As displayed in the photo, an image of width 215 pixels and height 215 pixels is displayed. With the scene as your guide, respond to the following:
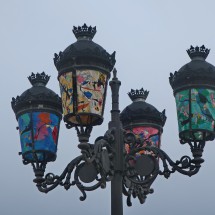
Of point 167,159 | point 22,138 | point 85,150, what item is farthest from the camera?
point 22,138

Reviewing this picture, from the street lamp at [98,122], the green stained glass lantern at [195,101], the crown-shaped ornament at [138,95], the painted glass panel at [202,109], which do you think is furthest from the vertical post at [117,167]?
the crown-shaped ornament at [138,95]

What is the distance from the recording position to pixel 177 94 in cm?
750

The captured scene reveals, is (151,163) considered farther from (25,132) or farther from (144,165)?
(25,132)

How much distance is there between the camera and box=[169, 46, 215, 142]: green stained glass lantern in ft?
23.7

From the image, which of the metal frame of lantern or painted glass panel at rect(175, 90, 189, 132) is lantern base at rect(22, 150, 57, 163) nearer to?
the metal frame of lantern

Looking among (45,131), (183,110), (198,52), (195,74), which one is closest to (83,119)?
(45,131)

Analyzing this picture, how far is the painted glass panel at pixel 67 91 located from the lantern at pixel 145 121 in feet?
5.43

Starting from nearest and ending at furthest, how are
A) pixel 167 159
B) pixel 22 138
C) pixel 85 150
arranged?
pixel 85 150, pixel 167 159, pixel 22 138

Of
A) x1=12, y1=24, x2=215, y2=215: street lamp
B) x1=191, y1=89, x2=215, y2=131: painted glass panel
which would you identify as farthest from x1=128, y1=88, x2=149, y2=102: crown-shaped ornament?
x1=191, y1=89, x2=215, y2=131: painted glass panel

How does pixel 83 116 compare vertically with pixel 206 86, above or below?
below

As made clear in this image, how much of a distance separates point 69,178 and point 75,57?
1.41 metres

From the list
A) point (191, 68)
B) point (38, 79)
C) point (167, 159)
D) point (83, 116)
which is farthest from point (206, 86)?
point (38, 79)

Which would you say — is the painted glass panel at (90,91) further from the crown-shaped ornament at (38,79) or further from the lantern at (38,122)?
the crown-shaped ornament at (38,79)

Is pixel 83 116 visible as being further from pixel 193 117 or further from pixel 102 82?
pixel 193 117
